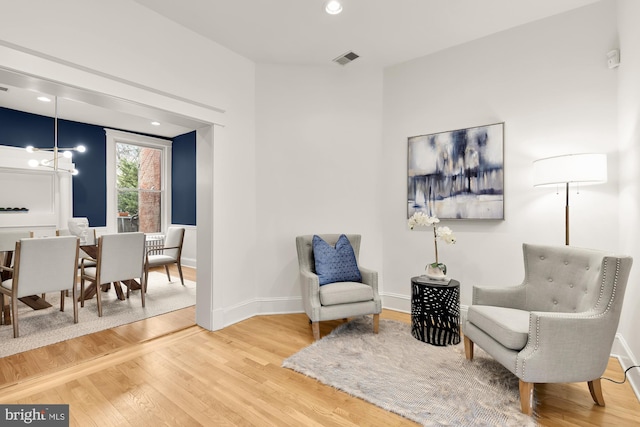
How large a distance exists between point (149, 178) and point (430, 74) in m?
5.96

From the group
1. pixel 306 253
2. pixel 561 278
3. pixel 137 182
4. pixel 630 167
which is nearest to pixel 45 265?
pixel 306 253

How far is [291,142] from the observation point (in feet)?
11.8

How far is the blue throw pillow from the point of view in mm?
3031

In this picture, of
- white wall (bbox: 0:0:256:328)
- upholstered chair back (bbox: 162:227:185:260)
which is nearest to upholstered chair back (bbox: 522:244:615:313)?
white wall (bbox: 0:0:256:328)

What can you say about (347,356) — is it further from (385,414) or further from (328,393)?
(385,414)

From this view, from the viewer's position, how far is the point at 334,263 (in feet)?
10.1

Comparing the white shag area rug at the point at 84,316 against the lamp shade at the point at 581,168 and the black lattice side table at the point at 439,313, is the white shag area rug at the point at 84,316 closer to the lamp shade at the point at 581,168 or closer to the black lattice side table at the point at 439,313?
the black lattice side table at the point at 439,313

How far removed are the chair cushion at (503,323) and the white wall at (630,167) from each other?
76 cm

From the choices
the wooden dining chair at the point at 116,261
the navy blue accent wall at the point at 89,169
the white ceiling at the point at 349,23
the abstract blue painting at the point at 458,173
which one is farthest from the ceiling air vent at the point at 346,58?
the navy blue accent wall at the point at 89,169

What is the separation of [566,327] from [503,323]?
316 mm

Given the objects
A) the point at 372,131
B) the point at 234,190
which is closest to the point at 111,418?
the point at 234,190

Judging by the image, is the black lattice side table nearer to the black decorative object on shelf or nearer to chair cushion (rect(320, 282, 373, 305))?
chair cushion (rect(320, 282, 373, 305))

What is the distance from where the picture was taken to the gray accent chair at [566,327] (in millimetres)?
1696

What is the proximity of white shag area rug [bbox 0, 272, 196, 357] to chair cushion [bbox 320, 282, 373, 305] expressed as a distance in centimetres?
207
